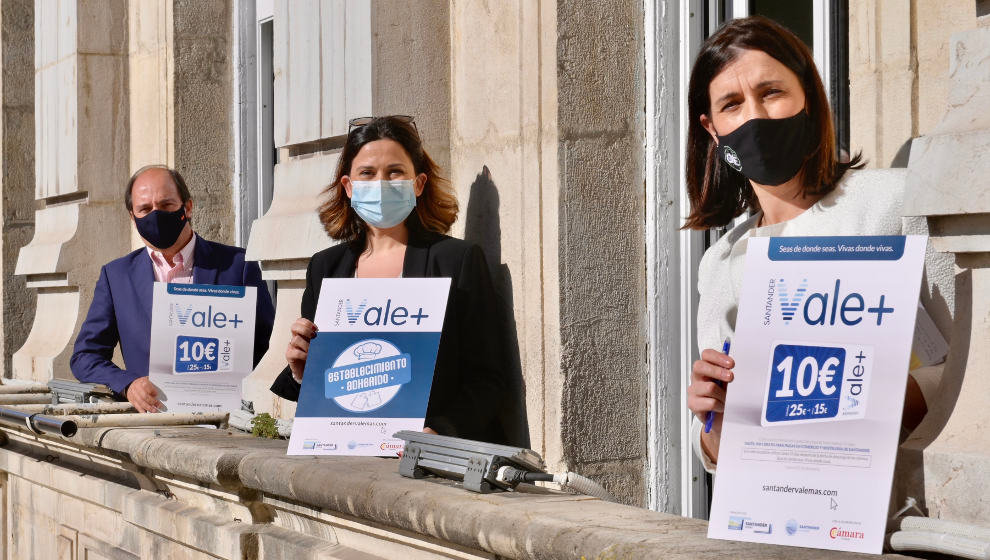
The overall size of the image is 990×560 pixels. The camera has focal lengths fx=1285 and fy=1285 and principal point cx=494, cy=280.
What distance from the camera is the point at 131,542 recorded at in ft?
17.2

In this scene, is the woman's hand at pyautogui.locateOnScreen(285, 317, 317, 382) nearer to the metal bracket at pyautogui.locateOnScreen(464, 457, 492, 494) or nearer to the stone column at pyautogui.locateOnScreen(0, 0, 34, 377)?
the metal bracket at pyautogui.locateOnScreen(464, 457, 492, 494)

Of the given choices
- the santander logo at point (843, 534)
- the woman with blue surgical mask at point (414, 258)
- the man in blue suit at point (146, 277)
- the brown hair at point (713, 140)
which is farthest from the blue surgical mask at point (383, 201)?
the santander logo at point (843, 534)

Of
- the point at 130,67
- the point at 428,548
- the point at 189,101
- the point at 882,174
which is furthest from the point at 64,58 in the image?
the point at 882,174

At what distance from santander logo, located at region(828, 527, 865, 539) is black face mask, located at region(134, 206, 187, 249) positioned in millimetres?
Answer: 3504

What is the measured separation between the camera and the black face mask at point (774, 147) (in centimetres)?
255

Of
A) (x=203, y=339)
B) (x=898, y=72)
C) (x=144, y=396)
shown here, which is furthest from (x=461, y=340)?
(x=144, y=396)

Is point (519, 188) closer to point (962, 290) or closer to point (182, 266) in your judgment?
point (182, 266)

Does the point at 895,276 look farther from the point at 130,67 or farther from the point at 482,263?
the point at 130,67

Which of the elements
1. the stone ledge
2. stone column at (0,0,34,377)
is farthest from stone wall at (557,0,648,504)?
stone column at (0,0,34,377)

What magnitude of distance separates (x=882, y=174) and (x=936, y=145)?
19 centimetres

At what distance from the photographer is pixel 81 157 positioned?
7.56 m

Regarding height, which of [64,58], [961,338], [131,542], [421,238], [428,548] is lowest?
[131,542]

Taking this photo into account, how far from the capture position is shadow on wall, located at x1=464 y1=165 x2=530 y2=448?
13.3 feet

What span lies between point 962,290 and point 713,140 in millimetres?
662
